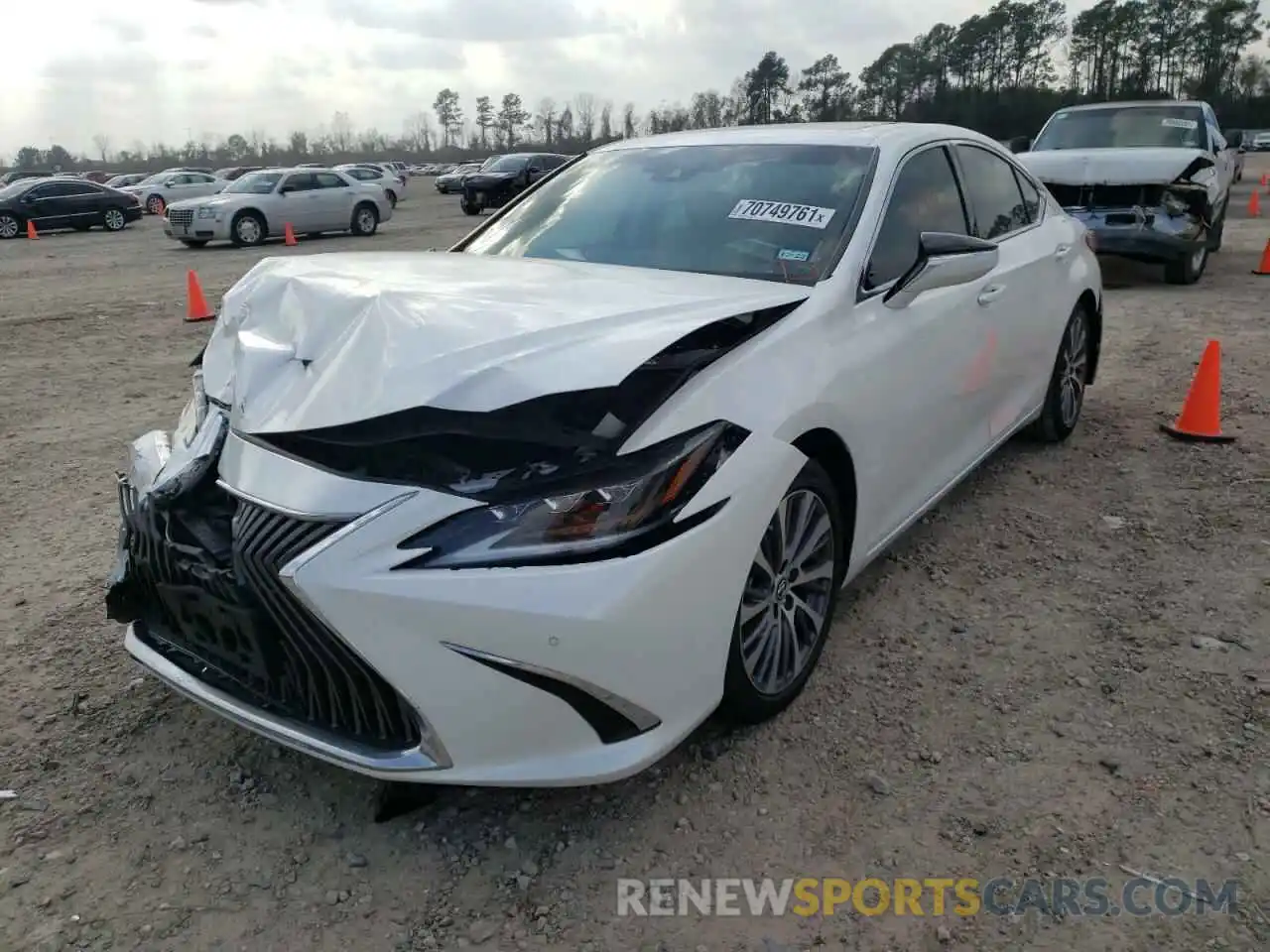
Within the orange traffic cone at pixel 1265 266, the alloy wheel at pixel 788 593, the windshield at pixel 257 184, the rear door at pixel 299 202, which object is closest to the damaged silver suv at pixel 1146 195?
the orange traffic cone at pixel 1265 266

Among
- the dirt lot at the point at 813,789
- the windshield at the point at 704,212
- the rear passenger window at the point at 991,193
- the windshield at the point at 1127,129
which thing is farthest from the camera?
the windshield at the point at 1127,129

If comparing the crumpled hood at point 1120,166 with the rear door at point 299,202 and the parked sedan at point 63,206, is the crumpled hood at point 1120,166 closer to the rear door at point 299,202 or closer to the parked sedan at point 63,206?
the rear door at point 299,202

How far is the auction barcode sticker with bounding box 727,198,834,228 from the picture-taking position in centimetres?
325

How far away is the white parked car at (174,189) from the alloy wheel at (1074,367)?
31.4 m

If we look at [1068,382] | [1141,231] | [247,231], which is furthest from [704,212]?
[247,231]

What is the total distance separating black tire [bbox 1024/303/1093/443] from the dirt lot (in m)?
0.90

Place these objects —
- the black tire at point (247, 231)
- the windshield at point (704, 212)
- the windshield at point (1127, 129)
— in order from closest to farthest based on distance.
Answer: the windshield at point (704, 212) < the windshield at point (1127, 129) < the black tire at point (247, 231)

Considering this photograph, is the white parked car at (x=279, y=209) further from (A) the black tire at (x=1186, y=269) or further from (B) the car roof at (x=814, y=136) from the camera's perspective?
(B) the car roof at (x=814, y=136)

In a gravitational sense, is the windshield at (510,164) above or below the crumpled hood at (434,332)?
above

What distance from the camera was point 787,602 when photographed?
2.74 metres

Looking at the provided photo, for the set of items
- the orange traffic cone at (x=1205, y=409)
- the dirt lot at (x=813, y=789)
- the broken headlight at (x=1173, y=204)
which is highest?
the broken headlight at (x=1173, y=204)

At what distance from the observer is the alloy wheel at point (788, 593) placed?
102 inches

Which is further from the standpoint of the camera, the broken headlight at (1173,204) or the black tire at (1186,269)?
the black tire at (1186,269)

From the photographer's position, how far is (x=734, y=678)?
2547 mm
